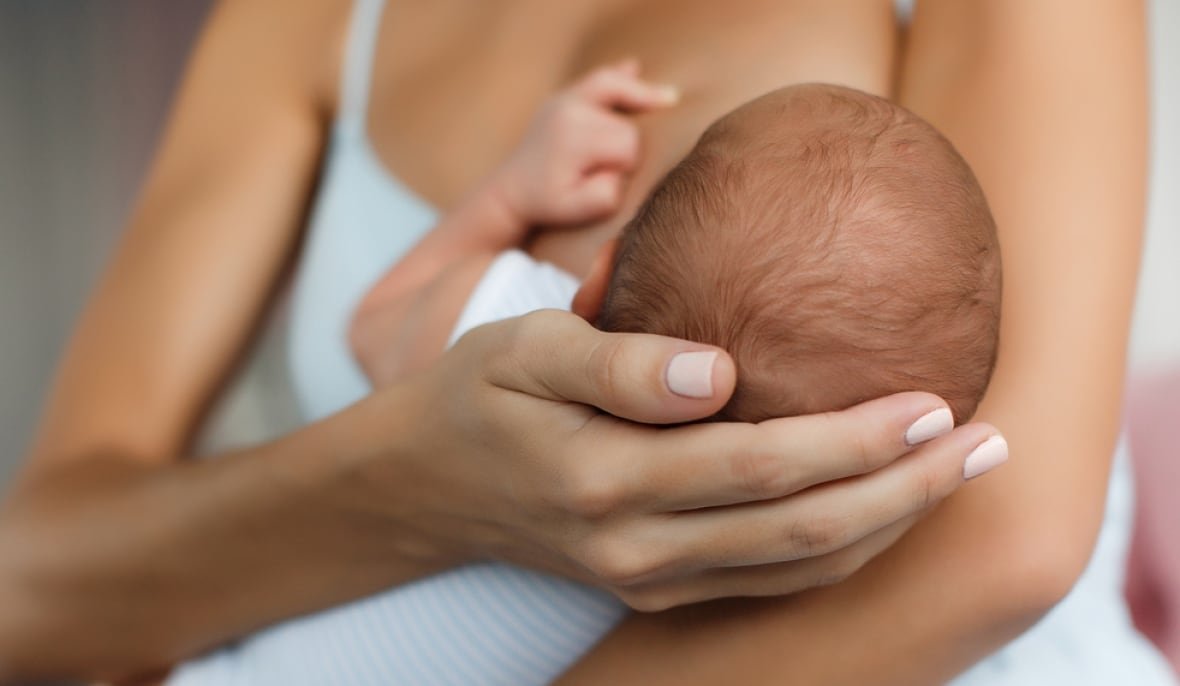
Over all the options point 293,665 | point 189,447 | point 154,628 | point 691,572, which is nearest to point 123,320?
point 189,447

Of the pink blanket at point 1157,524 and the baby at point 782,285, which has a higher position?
the baby at point 782,285

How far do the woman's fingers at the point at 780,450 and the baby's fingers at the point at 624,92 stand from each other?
1.32 ft

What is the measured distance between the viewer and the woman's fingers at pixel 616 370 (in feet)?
1.47

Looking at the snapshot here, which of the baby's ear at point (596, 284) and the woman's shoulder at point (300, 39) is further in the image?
the woman's shoulder at point (300, 39)

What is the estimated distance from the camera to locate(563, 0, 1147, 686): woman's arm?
602mm

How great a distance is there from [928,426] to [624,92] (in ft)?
1.44

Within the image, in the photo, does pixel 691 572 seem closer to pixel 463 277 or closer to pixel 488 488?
pixel 488 488

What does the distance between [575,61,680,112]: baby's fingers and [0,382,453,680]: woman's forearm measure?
32cm

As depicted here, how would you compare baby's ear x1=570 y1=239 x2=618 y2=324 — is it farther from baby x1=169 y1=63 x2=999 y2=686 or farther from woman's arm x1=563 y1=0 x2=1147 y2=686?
woman's arm x1=563 y1=0 x2=1147 y2=686

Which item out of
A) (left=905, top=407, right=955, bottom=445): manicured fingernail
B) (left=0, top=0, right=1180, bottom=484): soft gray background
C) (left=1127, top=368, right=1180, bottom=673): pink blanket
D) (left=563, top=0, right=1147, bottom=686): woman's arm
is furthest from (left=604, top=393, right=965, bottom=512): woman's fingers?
(left=0, top=0, right=1180, bottom=484): soft gray background

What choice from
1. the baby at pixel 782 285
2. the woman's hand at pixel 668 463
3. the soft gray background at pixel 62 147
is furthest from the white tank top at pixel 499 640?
the soft gray background at pixel 62 147

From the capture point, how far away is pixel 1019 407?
0.62 meters

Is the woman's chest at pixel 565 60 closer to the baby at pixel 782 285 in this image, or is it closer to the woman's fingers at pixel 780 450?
the baby at pixel 782 285

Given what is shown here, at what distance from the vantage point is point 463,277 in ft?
2.52
